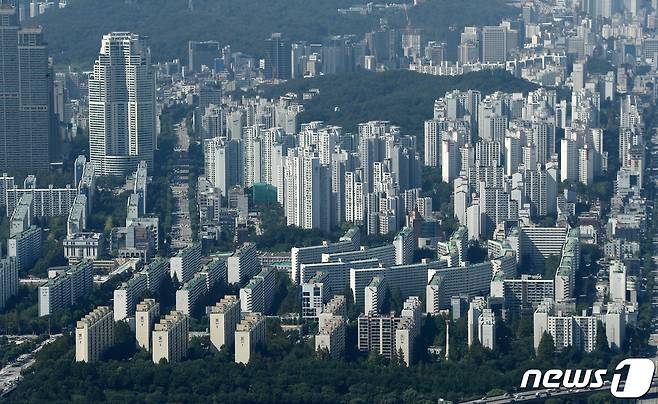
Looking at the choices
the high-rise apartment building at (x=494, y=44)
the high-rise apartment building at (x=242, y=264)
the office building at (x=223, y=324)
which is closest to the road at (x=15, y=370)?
the office building at (x=223, y=324)

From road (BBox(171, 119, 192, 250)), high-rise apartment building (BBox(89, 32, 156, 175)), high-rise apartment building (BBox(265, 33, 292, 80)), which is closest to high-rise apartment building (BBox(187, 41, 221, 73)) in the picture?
high-rise apartment building (BBox(265, 33, 292, 80))

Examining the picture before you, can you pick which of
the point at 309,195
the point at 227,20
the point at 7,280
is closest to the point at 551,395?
the point at 7,280

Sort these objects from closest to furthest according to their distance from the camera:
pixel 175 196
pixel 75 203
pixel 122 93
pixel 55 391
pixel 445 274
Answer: pixel 55 391
pixel 445 274
pixel 75 203
pixel 175 196
pixel 122 93

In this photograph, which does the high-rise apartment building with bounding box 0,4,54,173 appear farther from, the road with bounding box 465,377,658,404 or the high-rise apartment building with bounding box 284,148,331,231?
the road with bounding box 465,377,658,404

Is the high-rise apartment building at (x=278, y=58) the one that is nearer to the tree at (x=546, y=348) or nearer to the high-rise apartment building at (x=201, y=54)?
the high-rise apartment building at (x=201, y=54)

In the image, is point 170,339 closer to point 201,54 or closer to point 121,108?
point 121,108

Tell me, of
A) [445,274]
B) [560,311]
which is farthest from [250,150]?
[560,311]

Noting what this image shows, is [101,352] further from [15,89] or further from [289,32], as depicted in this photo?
[289,32]
